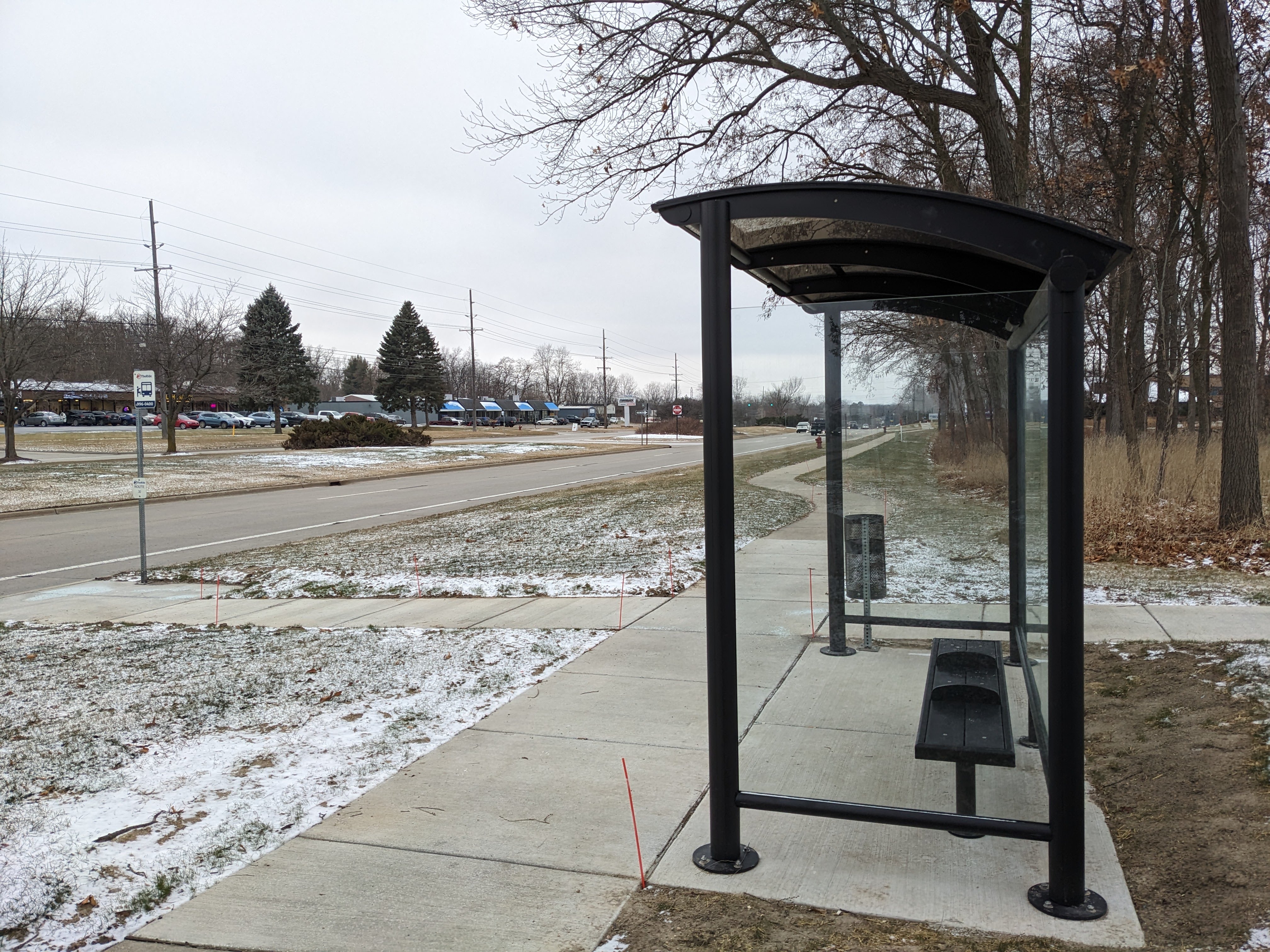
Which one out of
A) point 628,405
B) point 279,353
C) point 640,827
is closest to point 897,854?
point 640,827

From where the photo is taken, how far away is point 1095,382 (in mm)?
26188

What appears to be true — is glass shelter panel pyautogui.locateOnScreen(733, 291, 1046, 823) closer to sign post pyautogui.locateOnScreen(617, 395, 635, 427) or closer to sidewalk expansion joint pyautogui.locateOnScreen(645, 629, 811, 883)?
sidewalk expansion joint pyautogui.locateOnScreen(645, 629, 811, 883)

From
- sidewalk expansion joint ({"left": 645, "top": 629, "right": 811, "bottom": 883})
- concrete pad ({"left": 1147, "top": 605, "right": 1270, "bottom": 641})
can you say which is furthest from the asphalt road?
concrete pad ({"left": 1147, "top": 605, "right": 1270, "bottom": 641})

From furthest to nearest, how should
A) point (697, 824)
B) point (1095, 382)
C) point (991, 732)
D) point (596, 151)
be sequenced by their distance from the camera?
point (1095, 382)
point (596, 151)
point (697, 824)
point (991, 732)

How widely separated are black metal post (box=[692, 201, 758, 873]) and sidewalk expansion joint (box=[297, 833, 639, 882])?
15.4 inches

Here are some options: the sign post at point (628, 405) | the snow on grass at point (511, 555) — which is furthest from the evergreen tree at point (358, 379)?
the snow on grass at point (511, 555)

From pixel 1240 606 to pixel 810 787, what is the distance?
5.28 meters

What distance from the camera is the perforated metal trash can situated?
5.70m

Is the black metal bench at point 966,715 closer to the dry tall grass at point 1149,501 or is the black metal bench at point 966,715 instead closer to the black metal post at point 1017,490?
the black metal post at point 1017,490

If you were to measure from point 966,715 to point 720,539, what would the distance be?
1449mm

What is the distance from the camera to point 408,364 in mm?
84812

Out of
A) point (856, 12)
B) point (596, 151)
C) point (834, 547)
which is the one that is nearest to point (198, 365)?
point (596, 151)

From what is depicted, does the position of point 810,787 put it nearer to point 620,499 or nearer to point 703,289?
point 703,289

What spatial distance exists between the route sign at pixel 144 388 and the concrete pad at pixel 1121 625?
36.1 ft
